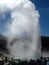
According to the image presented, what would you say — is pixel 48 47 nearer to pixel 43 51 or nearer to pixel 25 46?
pixel 43 51

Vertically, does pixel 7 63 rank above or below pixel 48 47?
below

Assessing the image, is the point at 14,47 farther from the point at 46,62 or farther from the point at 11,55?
the point at 46,62

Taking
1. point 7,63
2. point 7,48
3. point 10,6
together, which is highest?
point 10,6

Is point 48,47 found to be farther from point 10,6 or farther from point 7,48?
point 10,6

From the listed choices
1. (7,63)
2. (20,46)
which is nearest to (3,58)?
(7,63)

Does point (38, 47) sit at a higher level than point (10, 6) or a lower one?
lower

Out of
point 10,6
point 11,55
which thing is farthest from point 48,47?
point 10,6

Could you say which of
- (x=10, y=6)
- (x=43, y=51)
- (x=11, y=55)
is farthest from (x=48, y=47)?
(x=10, y=6)
